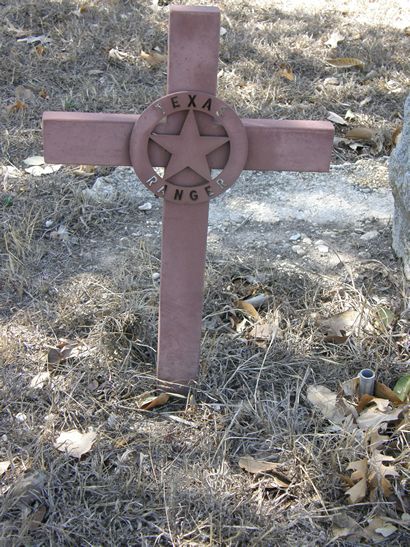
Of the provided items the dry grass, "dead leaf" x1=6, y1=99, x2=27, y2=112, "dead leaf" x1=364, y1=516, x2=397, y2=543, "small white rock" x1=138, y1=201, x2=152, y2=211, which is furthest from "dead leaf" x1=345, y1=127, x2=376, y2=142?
"dead leaf" x1=364, y1=516, x2=397, y2=543

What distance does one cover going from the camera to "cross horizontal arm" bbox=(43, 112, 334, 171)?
2.06 meters

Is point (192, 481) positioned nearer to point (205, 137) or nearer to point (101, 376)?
point (101, 376)

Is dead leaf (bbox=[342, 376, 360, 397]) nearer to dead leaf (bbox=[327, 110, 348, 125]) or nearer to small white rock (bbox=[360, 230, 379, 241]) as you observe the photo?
small white rock (bbox=[360, 230, 379, 241])

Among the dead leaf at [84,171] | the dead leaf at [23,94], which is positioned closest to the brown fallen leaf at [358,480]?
the dead leaf at [84,171]

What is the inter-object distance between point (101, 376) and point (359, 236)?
4.29ft

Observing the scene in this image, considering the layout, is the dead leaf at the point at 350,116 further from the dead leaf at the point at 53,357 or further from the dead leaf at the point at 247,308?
the dead leaf at the point at 53,357

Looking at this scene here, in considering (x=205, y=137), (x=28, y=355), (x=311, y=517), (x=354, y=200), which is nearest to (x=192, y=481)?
(x=311, y=517)

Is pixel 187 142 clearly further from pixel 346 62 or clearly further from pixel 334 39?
pixel 334 39

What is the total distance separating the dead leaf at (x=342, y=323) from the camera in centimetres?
270

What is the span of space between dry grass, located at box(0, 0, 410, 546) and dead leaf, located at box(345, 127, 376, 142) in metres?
0.09

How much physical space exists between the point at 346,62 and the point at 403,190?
2.12 metres

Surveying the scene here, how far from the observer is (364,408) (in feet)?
7.89

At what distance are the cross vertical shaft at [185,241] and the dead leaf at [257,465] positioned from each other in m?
0.35

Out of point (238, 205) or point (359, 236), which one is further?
point (238, 205)
